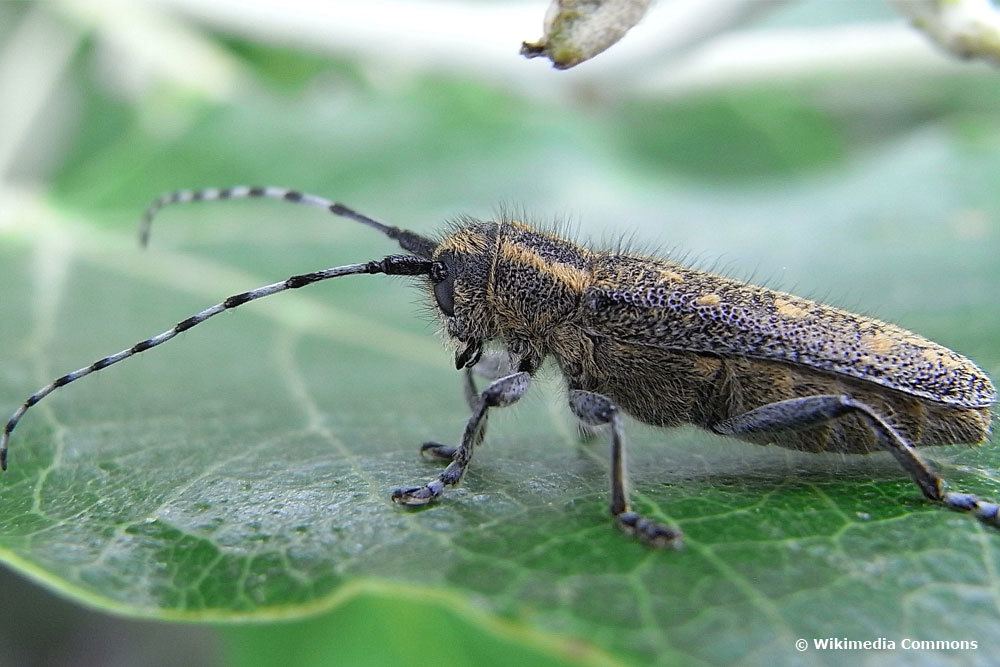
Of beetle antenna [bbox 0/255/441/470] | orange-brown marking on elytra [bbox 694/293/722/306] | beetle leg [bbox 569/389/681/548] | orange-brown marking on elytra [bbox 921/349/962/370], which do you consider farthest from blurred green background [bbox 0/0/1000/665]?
orange-brown marking on elytra [bbox 694/293/722/306]

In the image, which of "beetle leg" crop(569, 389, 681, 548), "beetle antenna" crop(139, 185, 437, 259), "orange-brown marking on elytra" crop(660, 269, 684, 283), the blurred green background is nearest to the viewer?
the blurred green background

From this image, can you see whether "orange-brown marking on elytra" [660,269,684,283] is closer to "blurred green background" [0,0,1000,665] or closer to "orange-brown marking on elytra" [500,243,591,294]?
"orange-brown marking on elytra" [500,243,591,294]

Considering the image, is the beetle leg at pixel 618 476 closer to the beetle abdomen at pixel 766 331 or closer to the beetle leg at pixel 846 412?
the beetle abdomen at pixel 766 331

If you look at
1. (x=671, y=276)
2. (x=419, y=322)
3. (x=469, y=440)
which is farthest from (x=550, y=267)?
(x=419, y=322)

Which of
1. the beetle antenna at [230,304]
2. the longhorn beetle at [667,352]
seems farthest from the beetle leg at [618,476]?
the beetle antenna at [230,304]

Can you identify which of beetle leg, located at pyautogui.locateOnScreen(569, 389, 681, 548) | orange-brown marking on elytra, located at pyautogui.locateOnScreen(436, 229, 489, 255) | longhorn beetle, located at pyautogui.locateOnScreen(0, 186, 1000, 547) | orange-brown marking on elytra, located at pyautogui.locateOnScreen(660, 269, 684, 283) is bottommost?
beetle leg, located at pyautogui.locateOnScreen(569, 389, 681, 548)

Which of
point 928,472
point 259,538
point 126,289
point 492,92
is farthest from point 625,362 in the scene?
point 492,92
